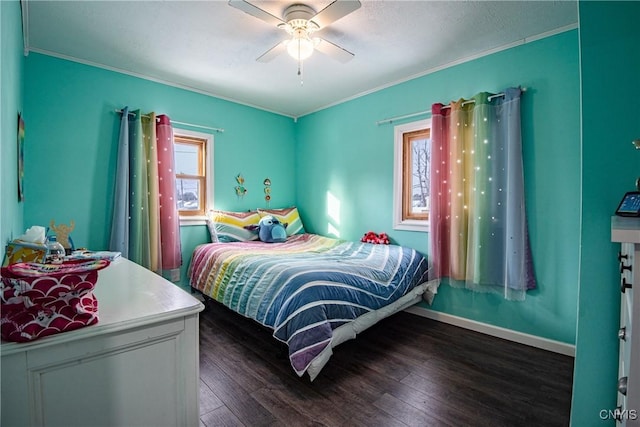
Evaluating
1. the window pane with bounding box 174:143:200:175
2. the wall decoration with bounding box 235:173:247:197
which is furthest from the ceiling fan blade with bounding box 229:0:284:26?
the wall decoration with bounding box 235:173:247:197

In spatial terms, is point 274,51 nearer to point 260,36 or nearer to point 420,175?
point 260,36

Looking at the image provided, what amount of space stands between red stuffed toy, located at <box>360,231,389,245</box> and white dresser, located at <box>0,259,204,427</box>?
252 centimetres

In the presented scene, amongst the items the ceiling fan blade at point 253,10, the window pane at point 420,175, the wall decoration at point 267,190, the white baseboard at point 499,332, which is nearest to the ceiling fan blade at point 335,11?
the ceiling fan blade at point 253,10

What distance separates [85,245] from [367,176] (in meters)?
2.96

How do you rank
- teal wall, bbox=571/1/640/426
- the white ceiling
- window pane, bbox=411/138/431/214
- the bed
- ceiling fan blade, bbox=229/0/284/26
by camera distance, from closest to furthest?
teal wall, bbox=571/1/640/426, ceiling fan blade, bbox=229/0/284/26, the bed, the white ceiling, window pane, bbox=411/138/431/214

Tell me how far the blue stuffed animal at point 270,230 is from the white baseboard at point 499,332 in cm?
165

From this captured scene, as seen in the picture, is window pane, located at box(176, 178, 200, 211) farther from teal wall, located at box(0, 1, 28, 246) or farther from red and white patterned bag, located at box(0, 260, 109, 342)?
red and white patterned bag, located at box(0, 260, 109, 342)

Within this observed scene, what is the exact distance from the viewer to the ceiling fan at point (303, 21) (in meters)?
1.81

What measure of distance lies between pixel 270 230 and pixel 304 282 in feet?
5.49

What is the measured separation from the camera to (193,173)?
362 centimetres

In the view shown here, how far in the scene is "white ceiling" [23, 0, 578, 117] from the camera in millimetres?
2062

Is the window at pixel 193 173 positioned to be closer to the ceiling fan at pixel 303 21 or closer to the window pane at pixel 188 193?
the window pane at pixel 188 193

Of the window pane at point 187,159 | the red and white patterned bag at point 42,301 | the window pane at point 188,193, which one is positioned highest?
the window pane at point 187,159

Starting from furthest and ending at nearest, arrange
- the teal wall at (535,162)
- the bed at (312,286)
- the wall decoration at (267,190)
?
1. the wall decoration at (267,190)
2. the teal wall at (535,162)
3. the bed at (312,286)
